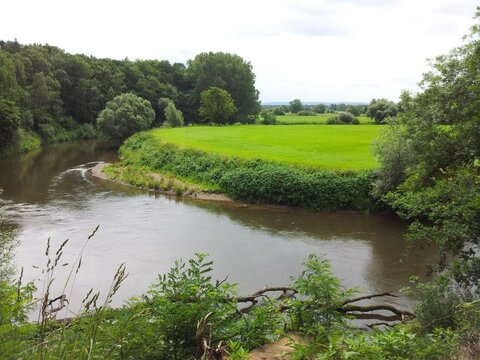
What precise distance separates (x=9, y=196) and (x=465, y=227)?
2705cm

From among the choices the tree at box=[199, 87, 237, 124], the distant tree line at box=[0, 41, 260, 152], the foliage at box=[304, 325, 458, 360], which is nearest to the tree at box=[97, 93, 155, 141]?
the distant tree line at box=[0, 41, 260, 152]

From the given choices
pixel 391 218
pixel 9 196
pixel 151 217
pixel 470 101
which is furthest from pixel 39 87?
pixel 470 101

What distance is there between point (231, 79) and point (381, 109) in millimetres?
28107

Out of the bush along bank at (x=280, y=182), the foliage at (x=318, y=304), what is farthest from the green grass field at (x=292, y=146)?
the foliage at (x=318, y=304)

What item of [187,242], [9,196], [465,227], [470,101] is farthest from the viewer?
[9,196]

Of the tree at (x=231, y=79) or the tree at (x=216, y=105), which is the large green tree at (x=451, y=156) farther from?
the tree at (x=231, y=79)

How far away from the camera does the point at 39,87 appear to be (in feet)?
181

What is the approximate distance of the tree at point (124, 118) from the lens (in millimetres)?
54938

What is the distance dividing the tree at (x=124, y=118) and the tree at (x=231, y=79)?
981 inches

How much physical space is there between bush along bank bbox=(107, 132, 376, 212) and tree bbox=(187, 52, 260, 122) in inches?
1934

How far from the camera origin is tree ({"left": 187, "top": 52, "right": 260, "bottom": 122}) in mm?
81188

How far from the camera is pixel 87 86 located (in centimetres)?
6850

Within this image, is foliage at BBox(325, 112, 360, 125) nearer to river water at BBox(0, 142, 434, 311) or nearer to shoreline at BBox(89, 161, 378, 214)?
shoreline at BBox(89, 161, 378, 214)

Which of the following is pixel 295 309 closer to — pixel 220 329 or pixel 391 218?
pixel 220 329
